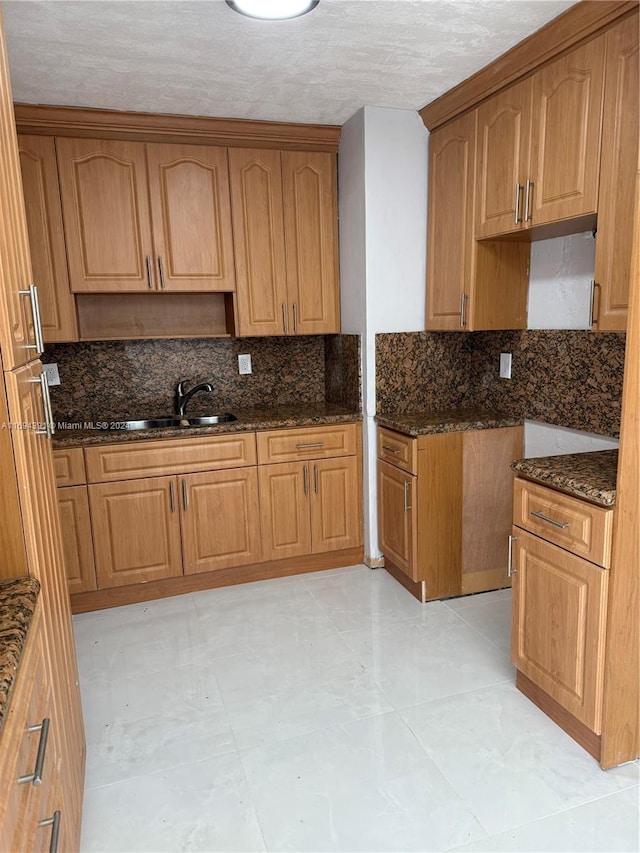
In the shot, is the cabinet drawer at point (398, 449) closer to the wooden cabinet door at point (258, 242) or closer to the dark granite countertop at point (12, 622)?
the wooden cabinet door at point (258, 242)

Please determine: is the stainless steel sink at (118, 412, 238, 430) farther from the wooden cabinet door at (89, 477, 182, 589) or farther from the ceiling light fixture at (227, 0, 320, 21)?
the ceiling light fixture at (227, 0, 320, 21)

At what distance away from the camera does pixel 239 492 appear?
311 centimetres

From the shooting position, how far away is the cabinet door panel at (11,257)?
4.14 ft

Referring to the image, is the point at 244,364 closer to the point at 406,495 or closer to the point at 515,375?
the point at 406,495

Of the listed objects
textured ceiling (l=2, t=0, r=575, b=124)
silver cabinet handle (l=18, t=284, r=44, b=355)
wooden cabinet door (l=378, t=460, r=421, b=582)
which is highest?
textured ceiling (l=2, t=0, r=575, b=124)

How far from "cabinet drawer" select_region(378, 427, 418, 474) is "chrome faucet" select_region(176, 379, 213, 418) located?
3.34ft

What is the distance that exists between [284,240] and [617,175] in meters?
1.75

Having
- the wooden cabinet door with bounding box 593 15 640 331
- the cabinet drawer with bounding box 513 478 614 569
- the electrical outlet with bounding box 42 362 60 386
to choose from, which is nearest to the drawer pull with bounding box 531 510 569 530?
the cabinet drawer with bounding box 513 478 614 569

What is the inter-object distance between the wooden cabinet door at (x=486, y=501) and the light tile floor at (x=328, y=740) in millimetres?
181

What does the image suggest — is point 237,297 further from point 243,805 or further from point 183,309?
point 243,805

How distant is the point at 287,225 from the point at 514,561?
2116 millimetres

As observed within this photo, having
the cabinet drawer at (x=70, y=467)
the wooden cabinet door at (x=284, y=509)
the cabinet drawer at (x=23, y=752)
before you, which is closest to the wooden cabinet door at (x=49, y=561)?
the cabinet drawer at (x=23, y=752)

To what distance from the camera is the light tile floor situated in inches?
65.2

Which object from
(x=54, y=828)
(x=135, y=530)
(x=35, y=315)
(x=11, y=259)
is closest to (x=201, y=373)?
(x=135, y=530)
